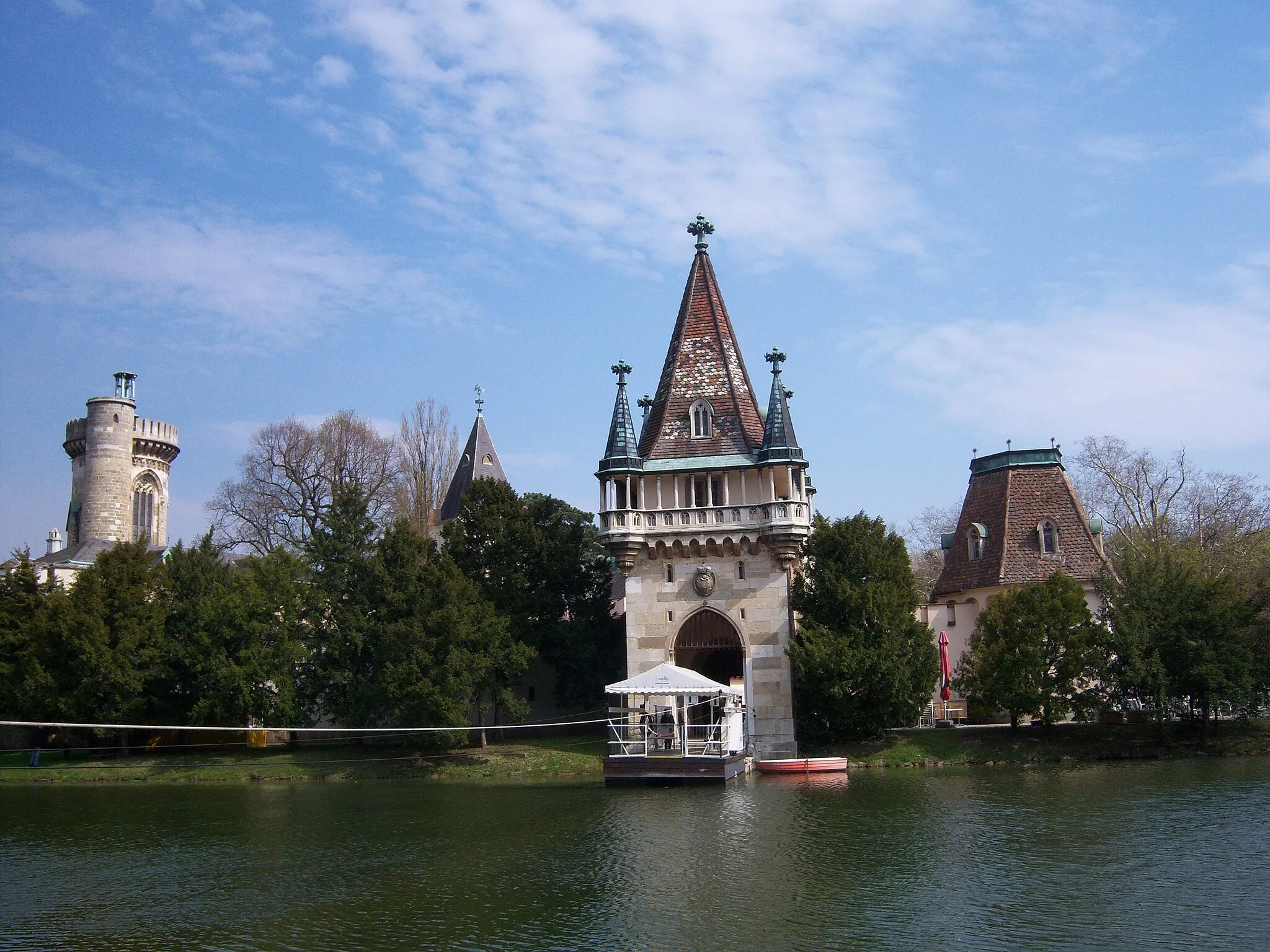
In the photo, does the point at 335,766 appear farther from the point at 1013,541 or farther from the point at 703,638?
the point at 1013,541

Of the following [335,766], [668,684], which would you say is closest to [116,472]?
[335,766]

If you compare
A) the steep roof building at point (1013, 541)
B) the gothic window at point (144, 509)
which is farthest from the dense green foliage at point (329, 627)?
the gothic window at point (144, 509)

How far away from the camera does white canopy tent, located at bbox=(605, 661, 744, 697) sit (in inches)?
1294

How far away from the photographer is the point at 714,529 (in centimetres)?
3966

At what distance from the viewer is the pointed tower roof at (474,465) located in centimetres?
6194

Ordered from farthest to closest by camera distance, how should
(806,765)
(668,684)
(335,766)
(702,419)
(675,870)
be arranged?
(702,419), (335,766), (806,765), (668,684), (675,870)

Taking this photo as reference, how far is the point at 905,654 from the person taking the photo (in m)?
37.2

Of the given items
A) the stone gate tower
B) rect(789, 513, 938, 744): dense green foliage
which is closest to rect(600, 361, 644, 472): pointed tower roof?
the stone gate tower

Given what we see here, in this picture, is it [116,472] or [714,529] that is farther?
[116,472]

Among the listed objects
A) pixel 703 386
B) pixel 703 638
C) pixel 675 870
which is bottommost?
pixel 675 870

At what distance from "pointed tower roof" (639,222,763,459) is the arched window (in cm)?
1165

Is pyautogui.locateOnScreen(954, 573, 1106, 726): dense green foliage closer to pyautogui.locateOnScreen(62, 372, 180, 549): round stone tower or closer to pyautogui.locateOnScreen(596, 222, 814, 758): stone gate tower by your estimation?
pyautogui.locateOnScreen(596, 222, 814, 758): stone gate tower

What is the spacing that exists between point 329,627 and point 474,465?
20561 mm

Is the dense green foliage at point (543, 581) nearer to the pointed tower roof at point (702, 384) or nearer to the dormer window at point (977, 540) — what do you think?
the pointed tower roof at point (702, 384)
